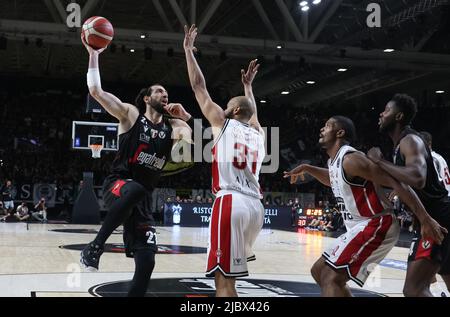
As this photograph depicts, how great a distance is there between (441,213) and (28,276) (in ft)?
14.4

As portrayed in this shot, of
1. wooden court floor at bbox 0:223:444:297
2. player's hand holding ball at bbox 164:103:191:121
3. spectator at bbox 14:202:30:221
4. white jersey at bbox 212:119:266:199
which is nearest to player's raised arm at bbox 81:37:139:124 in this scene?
player's hand holding ball at bbox 164:103:191:121

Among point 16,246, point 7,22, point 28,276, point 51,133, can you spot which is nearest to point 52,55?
point 51,133

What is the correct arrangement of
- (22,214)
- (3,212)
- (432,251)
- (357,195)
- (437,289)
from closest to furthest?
1. (432,251)
2. (357,195)
3. (437,289)
4. (22,214)
5. (3,212)

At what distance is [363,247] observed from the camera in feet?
12.8

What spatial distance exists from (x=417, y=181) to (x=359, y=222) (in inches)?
21.4

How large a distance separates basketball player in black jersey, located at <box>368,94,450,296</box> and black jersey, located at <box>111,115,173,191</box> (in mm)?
1692

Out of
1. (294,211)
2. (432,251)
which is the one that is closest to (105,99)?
(432,251)

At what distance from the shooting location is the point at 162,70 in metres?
28.3

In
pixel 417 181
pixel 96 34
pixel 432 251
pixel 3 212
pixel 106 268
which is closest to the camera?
pixel 417 181

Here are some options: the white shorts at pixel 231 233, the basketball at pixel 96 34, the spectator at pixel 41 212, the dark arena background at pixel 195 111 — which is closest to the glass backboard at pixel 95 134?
the dark arena background at pixel 195 111

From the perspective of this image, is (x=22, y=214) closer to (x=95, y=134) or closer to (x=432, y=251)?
(x=95, y=134)

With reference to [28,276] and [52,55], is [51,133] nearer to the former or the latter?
[52,55]

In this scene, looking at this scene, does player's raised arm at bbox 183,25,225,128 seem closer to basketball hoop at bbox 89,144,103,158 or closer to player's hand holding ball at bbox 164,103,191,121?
player's hand holding ball at bbox 164,103,191,121

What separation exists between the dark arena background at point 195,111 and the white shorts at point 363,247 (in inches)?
61.3
